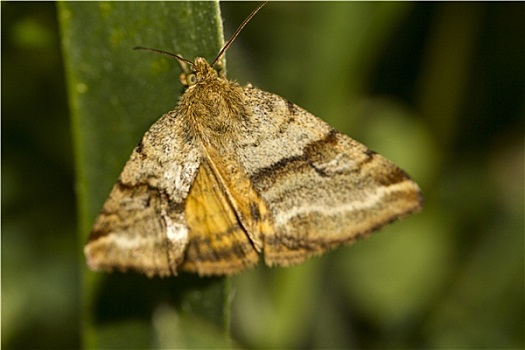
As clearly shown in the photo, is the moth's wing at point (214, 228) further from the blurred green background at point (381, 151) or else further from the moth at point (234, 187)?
the blurred green background at point (381, 151)

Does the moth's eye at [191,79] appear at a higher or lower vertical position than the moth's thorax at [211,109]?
higher

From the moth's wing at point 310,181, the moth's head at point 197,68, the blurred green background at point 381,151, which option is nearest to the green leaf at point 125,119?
the moth's head at point 197,68

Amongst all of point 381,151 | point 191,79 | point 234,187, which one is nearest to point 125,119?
point 191,79

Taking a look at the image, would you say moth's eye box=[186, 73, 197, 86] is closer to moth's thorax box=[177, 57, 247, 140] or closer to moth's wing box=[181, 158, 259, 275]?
moth's thorax box=[177, 57, 247, 140]

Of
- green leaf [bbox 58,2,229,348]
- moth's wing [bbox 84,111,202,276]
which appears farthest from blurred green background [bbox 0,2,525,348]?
moth's wing [bbox 84,111,202,276]

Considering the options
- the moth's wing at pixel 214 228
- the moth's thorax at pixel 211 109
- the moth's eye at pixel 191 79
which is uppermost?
the moth's eye at pixel 191 79

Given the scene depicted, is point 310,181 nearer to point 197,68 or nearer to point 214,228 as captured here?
point 214,228

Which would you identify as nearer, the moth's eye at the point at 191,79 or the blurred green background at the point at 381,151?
the moth's eye at the point at 191,79
